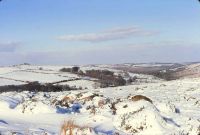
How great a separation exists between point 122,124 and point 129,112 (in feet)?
4.12

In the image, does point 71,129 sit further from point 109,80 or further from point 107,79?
point 107,79

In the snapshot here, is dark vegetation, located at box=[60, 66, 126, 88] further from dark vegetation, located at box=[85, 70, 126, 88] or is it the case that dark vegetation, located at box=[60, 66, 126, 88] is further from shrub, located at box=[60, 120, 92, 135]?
shrub, located at box=[60, 120, 92, 135]

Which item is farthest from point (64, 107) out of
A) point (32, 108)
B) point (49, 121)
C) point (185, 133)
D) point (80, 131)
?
point (80, 131)

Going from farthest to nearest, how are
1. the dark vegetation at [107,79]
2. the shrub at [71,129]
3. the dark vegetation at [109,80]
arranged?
the dark vegetation at [109,80] < the dark vegetation at [107,79] < the shrub at [71,129]

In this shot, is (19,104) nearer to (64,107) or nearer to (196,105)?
(64,107)

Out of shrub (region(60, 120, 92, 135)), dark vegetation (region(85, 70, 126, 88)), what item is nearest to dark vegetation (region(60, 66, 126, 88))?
dark vegetation (region(85, 70, 126, 88))

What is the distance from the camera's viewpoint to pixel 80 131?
959cm

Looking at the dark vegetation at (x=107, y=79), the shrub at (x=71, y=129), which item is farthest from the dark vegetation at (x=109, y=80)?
the shrub at (x=71, y=129)

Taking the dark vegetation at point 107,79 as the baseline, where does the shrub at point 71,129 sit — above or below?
above

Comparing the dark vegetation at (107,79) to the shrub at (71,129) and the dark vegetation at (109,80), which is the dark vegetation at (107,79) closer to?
the dark vegetation at (109,80)

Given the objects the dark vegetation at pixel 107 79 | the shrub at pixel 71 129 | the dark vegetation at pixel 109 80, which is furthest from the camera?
the dark vegetation at pixel 109 80

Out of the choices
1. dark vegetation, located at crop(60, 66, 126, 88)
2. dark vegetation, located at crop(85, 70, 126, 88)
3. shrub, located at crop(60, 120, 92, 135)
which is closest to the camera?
shrub, located at crop(60, 120, 92, 135)

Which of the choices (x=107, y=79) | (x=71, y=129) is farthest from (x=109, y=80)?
(x=71, y=129)

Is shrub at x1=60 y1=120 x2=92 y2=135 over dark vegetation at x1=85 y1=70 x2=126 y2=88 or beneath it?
over
